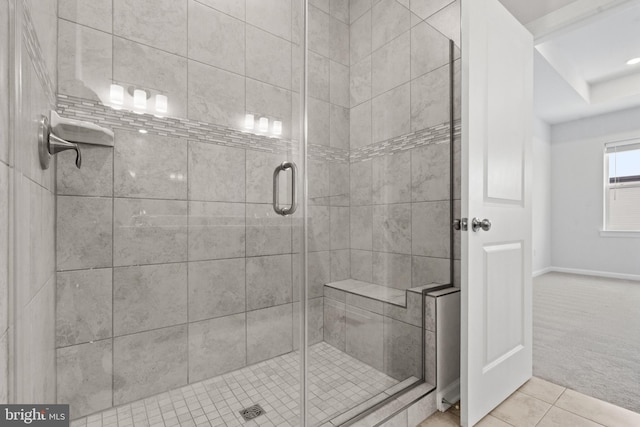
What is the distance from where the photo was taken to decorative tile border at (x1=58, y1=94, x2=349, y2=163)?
1221 mm

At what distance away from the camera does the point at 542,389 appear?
1.63 m

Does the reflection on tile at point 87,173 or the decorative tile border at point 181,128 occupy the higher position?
the decorative tile border at point 181,128

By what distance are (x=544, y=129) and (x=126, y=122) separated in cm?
633

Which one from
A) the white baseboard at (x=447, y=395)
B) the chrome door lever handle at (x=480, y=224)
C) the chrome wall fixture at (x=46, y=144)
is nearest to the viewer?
the chrome wall fixture at (x=46, y=144)

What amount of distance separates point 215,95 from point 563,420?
7.80 ft

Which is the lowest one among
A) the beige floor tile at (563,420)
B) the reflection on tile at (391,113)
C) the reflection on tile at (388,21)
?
the beige floor tile at (563,420)

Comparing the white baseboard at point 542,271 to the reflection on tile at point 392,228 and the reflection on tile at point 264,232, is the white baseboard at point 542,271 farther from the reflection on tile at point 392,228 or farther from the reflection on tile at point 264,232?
the reflection on tile at point 264,232

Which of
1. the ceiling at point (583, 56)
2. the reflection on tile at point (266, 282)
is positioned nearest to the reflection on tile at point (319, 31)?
the reflection on tile at point (266, 282)

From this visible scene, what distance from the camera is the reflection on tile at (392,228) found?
5.56ft

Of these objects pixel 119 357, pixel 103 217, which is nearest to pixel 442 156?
pixel 103 217

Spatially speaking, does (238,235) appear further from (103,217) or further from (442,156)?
(442,156)

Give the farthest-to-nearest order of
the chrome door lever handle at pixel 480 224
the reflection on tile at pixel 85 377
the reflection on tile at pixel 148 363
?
1. the chrome door lever handle at pixel 480 224
2. the reflection on tile at pixel 148 363
3. the reflection on tile at pixel 85 377

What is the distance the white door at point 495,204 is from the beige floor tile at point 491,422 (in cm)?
4

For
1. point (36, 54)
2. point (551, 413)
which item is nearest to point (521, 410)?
point (551, 413)
